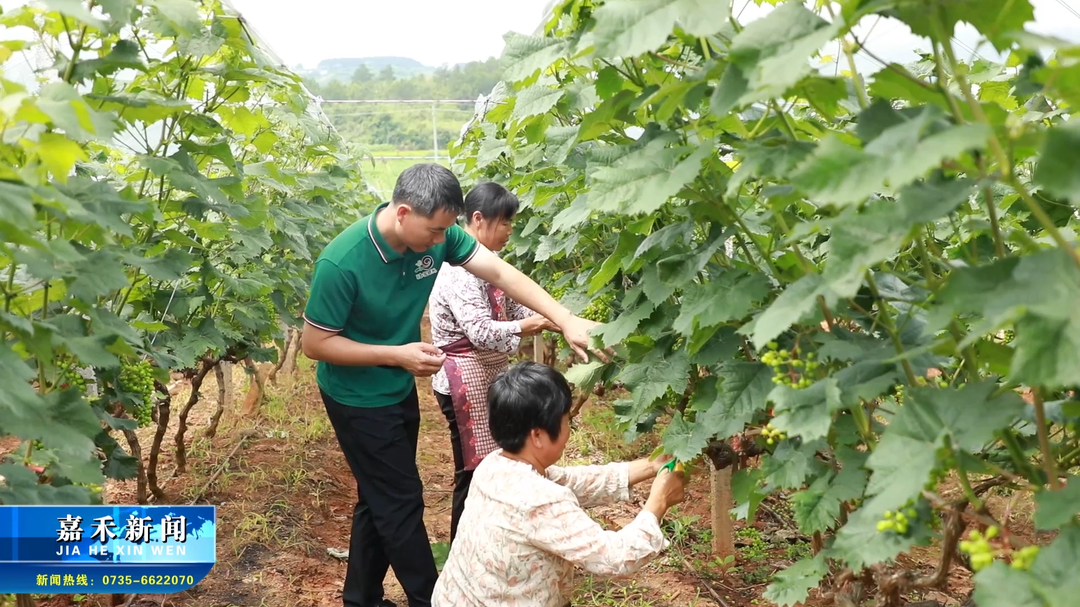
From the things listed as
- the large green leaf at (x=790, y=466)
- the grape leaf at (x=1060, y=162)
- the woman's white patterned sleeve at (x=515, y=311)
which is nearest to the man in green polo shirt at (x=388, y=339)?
the woman's white patterned sleeve at (x=515, y=311)

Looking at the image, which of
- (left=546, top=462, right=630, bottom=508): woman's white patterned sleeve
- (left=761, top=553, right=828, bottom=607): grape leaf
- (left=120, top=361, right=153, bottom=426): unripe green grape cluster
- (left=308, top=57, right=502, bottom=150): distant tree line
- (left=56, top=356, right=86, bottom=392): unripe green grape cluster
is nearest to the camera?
(left=761, top=553, right=828, bottom=607): grape leaf

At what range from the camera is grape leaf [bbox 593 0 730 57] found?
1268 mm

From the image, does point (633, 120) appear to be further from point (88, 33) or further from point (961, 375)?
point (88, 33)

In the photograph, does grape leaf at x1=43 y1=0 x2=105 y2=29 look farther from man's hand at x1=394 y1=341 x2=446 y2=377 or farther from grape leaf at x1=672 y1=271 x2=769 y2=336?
man's hand at x1=394 y1=341 x2=446 y2=377

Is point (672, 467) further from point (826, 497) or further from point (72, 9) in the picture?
point (72, 9)

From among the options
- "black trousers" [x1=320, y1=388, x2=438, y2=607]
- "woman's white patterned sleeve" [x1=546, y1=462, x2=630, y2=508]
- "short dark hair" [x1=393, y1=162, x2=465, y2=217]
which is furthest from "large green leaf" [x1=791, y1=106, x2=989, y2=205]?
"black trousers" [x1=320, y1=388, x2=438, y2=607]

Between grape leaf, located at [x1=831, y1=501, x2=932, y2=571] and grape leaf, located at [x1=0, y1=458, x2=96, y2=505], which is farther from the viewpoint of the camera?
grape leaf, located at [x1=0, y1=458, x2=96, y2=505]

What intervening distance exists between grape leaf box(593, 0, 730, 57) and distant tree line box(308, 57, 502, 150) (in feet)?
52.2

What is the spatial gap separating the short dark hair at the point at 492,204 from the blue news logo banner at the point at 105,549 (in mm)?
2021

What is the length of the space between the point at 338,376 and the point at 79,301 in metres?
1.33

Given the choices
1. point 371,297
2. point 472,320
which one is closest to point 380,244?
point 371,297

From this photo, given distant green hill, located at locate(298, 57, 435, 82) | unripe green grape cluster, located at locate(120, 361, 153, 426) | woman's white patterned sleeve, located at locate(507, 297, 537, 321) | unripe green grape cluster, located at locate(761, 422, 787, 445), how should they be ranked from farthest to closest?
distant green hill, located at locate(298, 57, 435, 82) → woman's white patterned sleeve, located at locate(507, 297, 537, 321) → unripe green grape cluster, located at locate(120, 361, 153, 426) → unripe green grape cluster, located at locate(761, 422, 787, 445)

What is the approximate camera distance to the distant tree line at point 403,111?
17391 millimetres

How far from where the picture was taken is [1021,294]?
1053 millimetres
